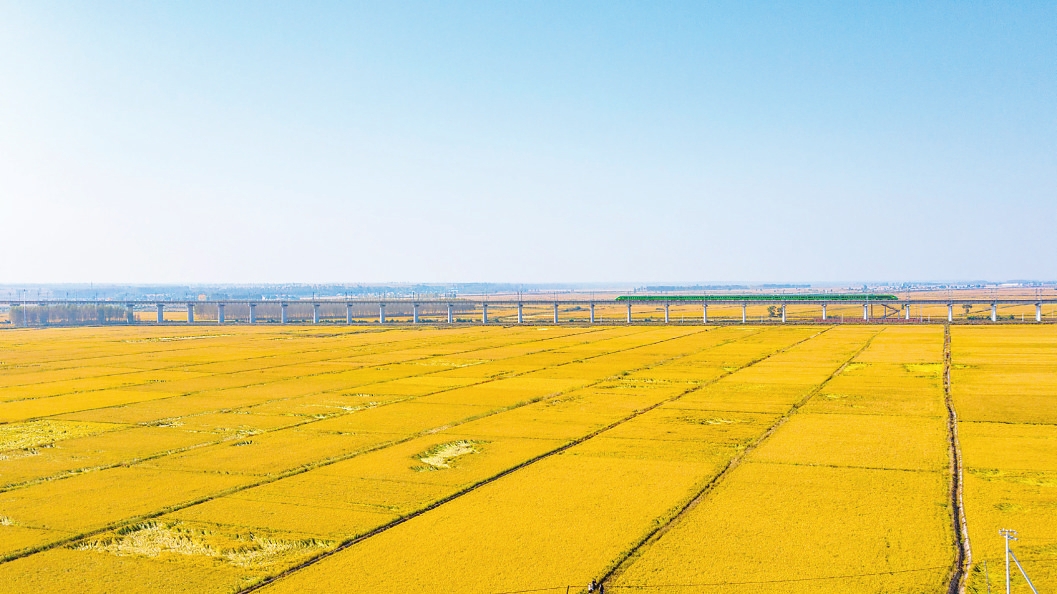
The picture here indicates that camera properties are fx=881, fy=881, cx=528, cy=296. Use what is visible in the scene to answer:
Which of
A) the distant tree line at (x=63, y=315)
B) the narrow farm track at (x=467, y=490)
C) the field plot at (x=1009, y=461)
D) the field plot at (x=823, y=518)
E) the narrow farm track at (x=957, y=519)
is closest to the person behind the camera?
the narrow farm track at (x=957, y=519)

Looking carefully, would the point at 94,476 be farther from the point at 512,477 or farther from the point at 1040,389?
the point at 1040,389

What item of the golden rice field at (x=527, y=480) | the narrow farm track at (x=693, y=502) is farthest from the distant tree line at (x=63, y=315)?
the narrow farm track at (x=693, y=502)

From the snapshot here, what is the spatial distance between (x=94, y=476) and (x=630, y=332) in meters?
81.2

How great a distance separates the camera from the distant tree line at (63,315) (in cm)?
16238

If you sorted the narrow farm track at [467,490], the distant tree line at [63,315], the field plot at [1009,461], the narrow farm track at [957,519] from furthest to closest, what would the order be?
the distant tree line at [63,315] → the narrow farm track at [467,490] → the field plot at [1009,461] → the narrow farm track at [957,519]

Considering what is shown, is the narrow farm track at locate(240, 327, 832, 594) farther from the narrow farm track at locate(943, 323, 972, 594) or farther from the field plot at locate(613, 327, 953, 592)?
the narrow farm track at locate(943, 323, 972, 594)

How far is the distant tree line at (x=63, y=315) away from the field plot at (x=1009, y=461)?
15424 centimetres

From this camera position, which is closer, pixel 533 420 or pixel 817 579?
pixel 817 579

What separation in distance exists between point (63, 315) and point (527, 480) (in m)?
165

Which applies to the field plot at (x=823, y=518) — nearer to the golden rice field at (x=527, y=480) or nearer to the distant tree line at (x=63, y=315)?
the golden rice field at (x=527, y=480)

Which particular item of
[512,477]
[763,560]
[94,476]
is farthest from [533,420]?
[763,560]

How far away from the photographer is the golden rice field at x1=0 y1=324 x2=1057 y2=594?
61.0 feet

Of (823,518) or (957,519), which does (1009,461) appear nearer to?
(957,519)

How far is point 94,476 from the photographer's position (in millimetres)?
27969
